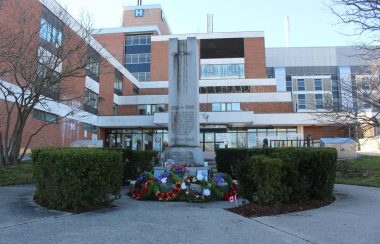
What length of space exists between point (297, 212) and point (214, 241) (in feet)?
10.2

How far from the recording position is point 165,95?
5316cm

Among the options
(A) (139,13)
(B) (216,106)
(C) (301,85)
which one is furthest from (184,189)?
(C) (301,85)

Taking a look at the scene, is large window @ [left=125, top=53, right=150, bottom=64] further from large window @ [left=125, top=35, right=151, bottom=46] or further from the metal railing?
the metal railing

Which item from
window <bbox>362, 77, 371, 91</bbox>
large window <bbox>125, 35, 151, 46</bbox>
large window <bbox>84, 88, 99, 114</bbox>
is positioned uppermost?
large window <bbox>125, 35, 151, 46</bbox>

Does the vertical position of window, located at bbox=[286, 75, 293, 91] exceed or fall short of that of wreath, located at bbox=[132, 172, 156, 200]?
it exceeds it

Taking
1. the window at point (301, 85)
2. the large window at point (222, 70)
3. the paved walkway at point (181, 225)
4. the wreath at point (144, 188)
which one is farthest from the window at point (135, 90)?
the paved walkway at point (181, 225)

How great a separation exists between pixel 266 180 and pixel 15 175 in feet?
37.7

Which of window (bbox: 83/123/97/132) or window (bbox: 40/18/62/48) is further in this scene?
window (bbox: 83/123/97/132)

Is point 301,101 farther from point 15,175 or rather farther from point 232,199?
point 232,199

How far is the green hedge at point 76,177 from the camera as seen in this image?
780cm

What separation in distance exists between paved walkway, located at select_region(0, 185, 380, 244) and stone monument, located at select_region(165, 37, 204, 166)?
482cm

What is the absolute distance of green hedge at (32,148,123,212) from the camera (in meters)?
7.80

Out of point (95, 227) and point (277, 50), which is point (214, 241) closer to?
point (95, 227)

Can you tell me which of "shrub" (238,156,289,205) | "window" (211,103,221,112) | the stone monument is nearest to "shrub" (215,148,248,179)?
the stone monument
